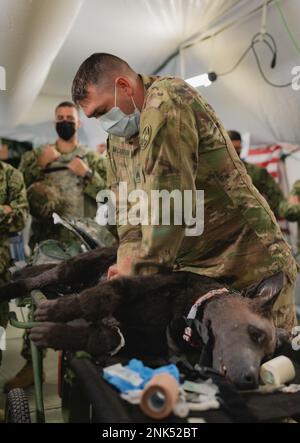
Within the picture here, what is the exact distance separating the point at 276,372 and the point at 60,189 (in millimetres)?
1154

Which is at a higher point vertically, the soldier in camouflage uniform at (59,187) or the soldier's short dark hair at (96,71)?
the soldier's short dark hair at (96,71)

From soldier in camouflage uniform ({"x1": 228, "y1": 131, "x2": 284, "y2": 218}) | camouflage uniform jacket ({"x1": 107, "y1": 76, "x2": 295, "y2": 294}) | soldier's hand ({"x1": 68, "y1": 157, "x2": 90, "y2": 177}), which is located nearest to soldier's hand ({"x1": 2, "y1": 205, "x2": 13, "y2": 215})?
soldier's hand ({"x1": 68, "y1": 157, "x2": 90, "y2": 177})

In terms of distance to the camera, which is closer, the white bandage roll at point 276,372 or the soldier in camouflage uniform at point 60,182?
the white bandage roll at point 276,372

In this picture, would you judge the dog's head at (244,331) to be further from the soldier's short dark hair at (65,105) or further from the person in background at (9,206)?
the person in background at (9,206)

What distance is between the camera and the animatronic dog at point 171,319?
1031 millimetres

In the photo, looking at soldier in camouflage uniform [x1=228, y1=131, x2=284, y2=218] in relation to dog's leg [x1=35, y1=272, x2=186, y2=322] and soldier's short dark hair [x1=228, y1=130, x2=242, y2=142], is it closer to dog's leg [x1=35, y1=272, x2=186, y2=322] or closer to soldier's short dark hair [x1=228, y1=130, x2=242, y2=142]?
soldier's short dark hair [x1=228, y1=130, x2=242, y2=142]

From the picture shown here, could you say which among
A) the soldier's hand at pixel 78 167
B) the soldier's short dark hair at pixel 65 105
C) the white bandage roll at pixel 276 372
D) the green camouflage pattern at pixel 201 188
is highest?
the soldier's short dark hair at pixel 65 105

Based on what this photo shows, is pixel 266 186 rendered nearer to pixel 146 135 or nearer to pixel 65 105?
pixel 65 105

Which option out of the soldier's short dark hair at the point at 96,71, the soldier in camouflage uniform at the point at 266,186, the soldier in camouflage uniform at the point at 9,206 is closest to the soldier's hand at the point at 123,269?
the soldier's short dark hair at the point at 96,71

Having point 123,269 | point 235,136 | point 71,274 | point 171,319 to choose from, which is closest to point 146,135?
point 123,269

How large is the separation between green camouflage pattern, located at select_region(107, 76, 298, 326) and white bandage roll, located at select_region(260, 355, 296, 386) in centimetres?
16
